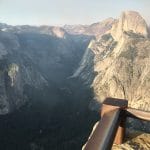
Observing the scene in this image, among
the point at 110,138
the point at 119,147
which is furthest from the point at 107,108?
the point at 110,138

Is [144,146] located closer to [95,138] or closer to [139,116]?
[139,116]

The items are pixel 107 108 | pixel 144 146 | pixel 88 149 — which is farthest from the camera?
pixel 144 146

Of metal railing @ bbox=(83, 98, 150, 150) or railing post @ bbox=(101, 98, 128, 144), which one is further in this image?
railing post @ bbox=(101, 98, 128, 144)

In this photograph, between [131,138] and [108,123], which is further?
[131,138]

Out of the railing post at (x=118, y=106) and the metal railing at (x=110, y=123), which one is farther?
the railing post at (x=118, y=106)

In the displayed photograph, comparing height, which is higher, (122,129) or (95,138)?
(95,138)

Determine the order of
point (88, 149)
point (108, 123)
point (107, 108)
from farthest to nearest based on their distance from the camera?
1. point (107, 108)
2. point (108, 123)
3. point (88, 149)

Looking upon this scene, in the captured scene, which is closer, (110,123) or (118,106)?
(110,123)
